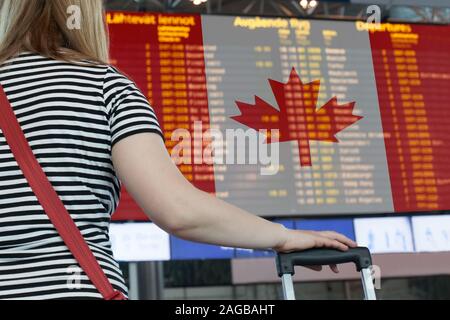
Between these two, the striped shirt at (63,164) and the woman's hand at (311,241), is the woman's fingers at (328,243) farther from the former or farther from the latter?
the striped shirt at (63,164)

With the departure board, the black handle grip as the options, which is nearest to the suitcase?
the black handle grip

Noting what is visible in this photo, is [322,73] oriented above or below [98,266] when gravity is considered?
above

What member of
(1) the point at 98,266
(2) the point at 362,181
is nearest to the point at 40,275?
(1) the point at 98,266

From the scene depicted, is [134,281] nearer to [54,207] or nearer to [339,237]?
[339,237]

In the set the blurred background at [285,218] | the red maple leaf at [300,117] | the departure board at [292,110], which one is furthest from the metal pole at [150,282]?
the red maple leaf at [300,117]

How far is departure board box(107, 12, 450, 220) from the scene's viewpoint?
13.7ft

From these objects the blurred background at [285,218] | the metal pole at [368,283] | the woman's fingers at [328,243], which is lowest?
the metal pole at [368,283]

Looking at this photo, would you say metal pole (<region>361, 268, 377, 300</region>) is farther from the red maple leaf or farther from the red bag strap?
the red maple leaf

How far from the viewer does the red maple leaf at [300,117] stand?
425cm

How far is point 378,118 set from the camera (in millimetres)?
4410

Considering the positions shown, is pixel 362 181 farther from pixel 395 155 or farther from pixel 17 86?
pixel 17 86

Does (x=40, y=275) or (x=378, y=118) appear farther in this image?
(x=378, y=118)

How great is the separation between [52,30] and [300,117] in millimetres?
3358

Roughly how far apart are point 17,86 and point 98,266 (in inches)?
11.0
